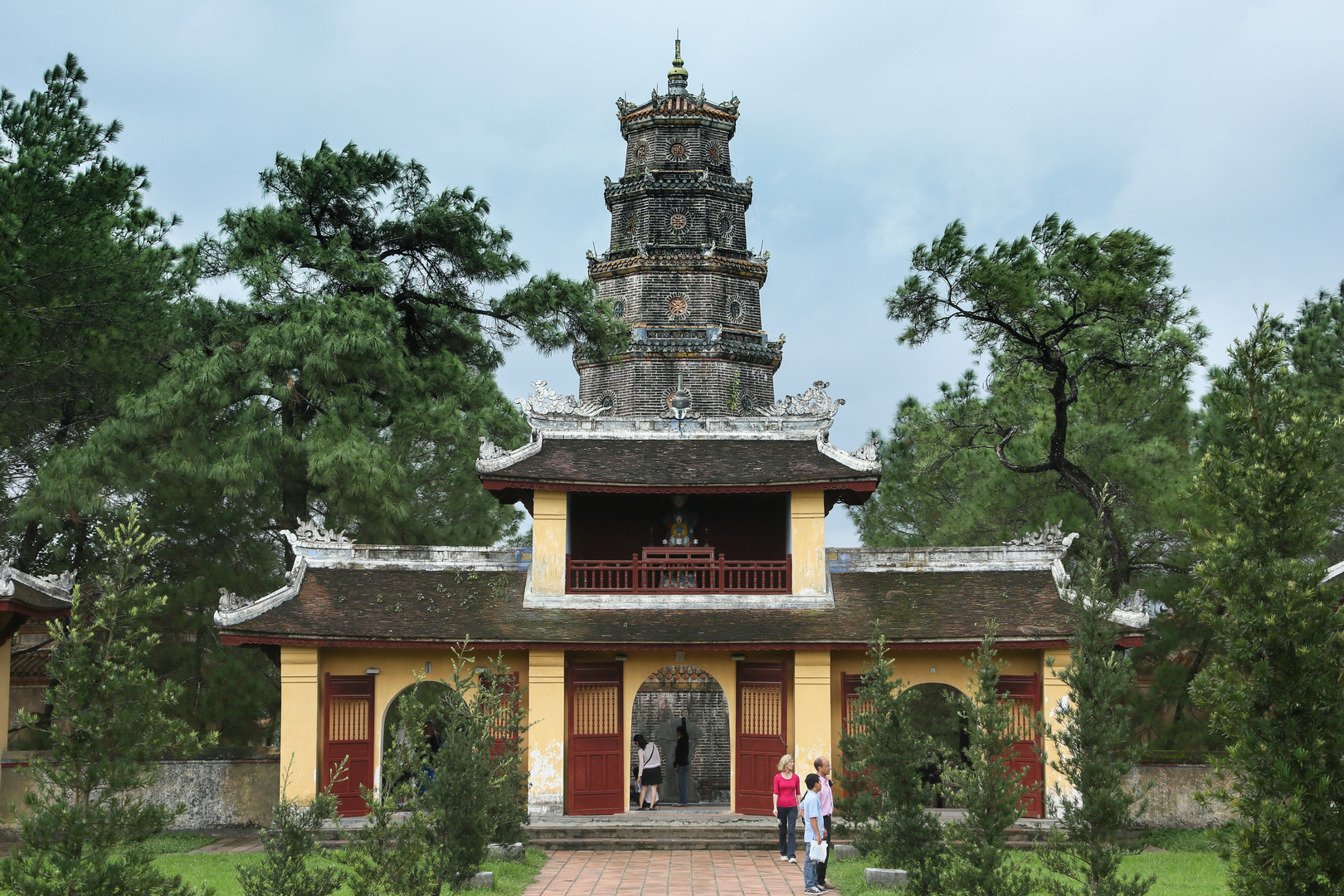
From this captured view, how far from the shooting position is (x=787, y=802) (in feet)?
50.3

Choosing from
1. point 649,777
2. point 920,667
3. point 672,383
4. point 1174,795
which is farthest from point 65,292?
point 1174,795

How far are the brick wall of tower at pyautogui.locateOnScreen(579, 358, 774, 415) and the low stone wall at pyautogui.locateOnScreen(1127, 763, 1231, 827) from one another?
14731 millimetres

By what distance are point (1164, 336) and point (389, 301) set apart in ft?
48.9

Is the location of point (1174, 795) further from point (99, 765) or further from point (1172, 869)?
point (99, 765)

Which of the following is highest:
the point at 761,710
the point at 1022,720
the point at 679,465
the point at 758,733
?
the point at 679,465

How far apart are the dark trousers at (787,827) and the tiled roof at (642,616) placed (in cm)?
318

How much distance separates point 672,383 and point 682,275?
9.58 feet

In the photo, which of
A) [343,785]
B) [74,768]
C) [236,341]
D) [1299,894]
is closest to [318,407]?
[236,341]

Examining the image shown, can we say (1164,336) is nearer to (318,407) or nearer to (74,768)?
(318,407)

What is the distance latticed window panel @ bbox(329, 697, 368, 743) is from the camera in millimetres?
18734

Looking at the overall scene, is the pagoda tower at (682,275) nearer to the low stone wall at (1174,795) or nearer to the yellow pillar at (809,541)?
the yellow pillar at (809,541)

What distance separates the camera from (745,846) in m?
17.4

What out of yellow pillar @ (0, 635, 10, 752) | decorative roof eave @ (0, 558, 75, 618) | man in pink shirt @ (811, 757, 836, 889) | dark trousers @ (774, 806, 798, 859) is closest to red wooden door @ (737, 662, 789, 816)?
dark trousers @ (774, 806, 798, 859)

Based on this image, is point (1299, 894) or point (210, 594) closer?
point (1299, 894)
